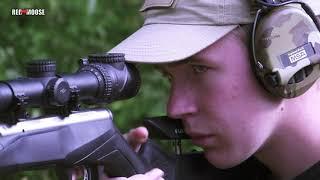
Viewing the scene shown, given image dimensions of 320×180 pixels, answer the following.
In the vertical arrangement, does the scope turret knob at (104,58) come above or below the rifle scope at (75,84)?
above

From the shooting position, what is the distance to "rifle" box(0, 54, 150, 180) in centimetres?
173

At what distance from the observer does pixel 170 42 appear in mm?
2084

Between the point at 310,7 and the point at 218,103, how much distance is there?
37 centimetres

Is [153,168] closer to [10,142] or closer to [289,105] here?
[289,105]

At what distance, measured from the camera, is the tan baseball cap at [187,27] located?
80.7 inches

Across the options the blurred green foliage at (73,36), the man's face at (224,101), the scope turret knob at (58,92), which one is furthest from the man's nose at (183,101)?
the blurred green foliage at (73,36)

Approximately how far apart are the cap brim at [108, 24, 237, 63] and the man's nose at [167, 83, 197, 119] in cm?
12

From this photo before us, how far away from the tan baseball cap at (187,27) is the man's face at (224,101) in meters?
0.04

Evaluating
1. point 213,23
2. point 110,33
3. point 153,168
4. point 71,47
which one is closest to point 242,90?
point 213,23

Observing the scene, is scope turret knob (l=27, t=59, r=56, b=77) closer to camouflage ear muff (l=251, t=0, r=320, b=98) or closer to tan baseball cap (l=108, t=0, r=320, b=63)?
tan baseball cap (l=108, t=0, r=320, b=63)

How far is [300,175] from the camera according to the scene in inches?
86.1

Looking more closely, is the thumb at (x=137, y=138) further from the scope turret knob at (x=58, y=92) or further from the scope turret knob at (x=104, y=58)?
the scope turret knob at (x=58, y=92)

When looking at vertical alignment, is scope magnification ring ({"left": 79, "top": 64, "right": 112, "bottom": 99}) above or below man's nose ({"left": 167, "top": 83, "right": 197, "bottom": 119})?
above

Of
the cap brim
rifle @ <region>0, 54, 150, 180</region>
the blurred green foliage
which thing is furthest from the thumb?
the blurred green foliage
